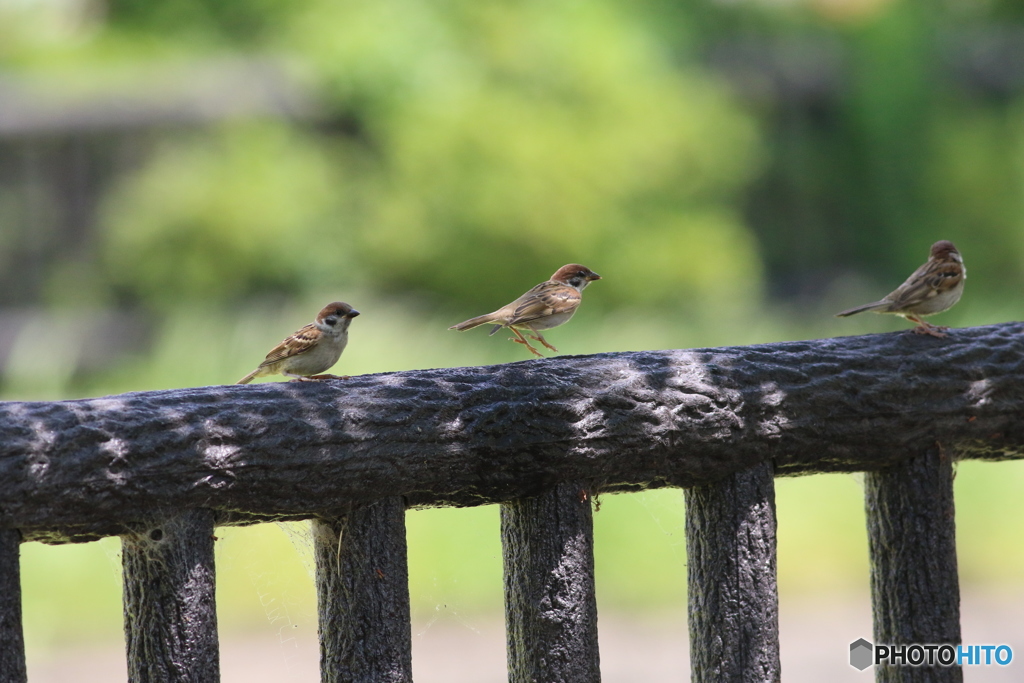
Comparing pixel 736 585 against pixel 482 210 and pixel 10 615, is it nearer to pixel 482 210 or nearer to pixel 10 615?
pixel 10 615

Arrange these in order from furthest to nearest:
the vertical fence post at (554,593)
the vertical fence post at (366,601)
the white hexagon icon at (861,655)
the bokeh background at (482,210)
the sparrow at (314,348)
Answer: the bokeh background at (482,210) → the sparrow at (314,348) → the white hexagon icon at (861,655) → the vertical fence post at (554,593) → the vertical fence post at (366,601)

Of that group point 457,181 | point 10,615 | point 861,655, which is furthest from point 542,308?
point 457,181

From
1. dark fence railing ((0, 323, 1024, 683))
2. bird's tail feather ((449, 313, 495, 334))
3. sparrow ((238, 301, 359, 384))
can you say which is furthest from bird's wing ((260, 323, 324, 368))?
dark fence railing ((0, 323, 1024, 683))

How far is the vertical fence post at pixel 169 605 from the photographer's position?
1.48 m

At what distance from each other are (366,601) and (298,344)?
1054mm

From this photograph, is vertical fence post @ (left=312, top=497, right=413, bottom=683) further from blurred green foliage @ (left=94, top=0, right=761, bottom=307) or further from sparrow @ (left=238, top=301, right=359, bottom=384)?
blurred green foliage @ (left=94, top=0, right=761, bottom=307)

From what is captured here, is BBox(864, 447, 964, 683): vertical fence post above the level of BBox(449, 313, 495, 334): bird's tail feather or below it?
below

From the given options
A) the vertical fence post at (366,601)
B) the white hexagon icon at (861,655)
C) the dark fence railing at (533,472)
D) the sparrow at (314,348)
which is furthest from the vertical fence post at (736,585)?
the sparrow at (314,348)

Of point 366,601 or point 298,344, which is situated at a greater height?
point 298,344

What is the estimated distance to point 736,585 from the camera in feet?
5.82

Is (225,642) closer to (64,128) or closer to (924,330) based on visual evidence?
(924,330)

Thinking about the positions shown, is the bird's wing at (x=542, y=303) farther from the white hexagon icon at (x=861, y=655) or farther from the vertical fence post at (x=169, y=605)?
the vertical fence post at (x=169, y=605)

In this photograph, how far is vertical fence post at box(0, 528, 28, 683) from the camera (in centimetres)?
140

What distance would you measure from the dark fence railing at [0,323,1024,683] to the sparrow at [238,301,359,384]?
2.69 ft
